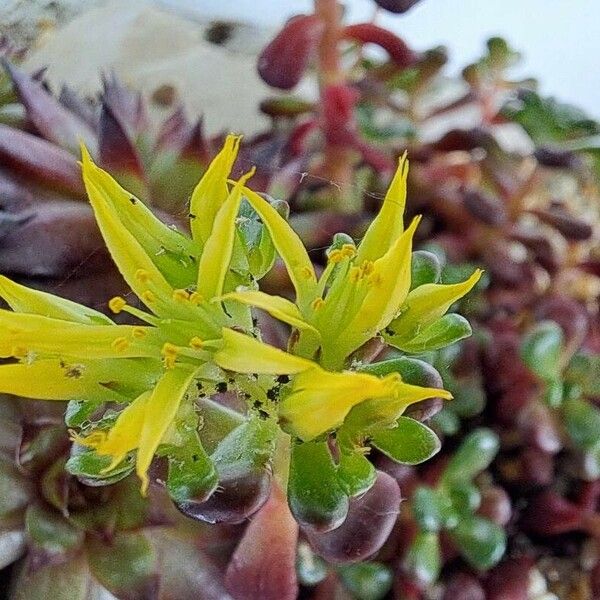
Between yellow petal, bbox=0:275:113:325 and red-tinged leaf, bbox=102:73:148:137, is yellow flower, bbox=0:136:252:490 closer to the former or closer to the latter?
yellow petal, bbox=0:275:113:325

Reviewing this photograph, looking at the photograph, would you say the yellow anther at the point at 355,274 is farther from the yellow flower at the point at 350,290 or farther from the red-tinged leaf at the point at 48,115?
the red-tinged leaf at the point at 48,115

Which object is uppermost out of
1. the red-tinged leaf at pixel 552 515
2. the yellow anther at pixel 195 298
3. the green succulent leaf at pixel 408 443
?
the yellow anther at pixel 195 298

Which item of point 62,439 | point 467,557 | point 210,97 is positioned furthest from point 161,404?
point 210,97

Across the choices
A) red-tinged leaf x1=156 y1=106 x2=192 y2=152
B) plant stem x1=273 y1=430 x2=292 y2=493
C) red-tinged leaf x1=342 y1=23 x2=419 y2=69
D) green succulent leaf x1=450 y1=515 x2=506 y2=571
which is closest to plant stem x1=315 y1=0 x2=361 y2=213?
red-tinged leaf x1=342 y1=23 x2=419 y2=69

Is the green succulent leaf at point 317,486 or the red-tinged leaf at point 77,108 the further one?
the red-tinged leaf at point 77,108

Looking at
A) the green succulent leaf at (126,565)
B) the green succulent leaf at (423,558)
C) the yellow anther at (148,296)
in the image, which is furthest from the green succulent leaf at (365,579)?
the yellow anther at (148,296)

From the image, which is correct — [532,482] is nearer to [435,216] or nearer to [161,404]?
[435,216]

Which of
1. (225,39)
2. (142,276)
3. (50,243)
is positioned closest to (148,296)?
(142,276)
